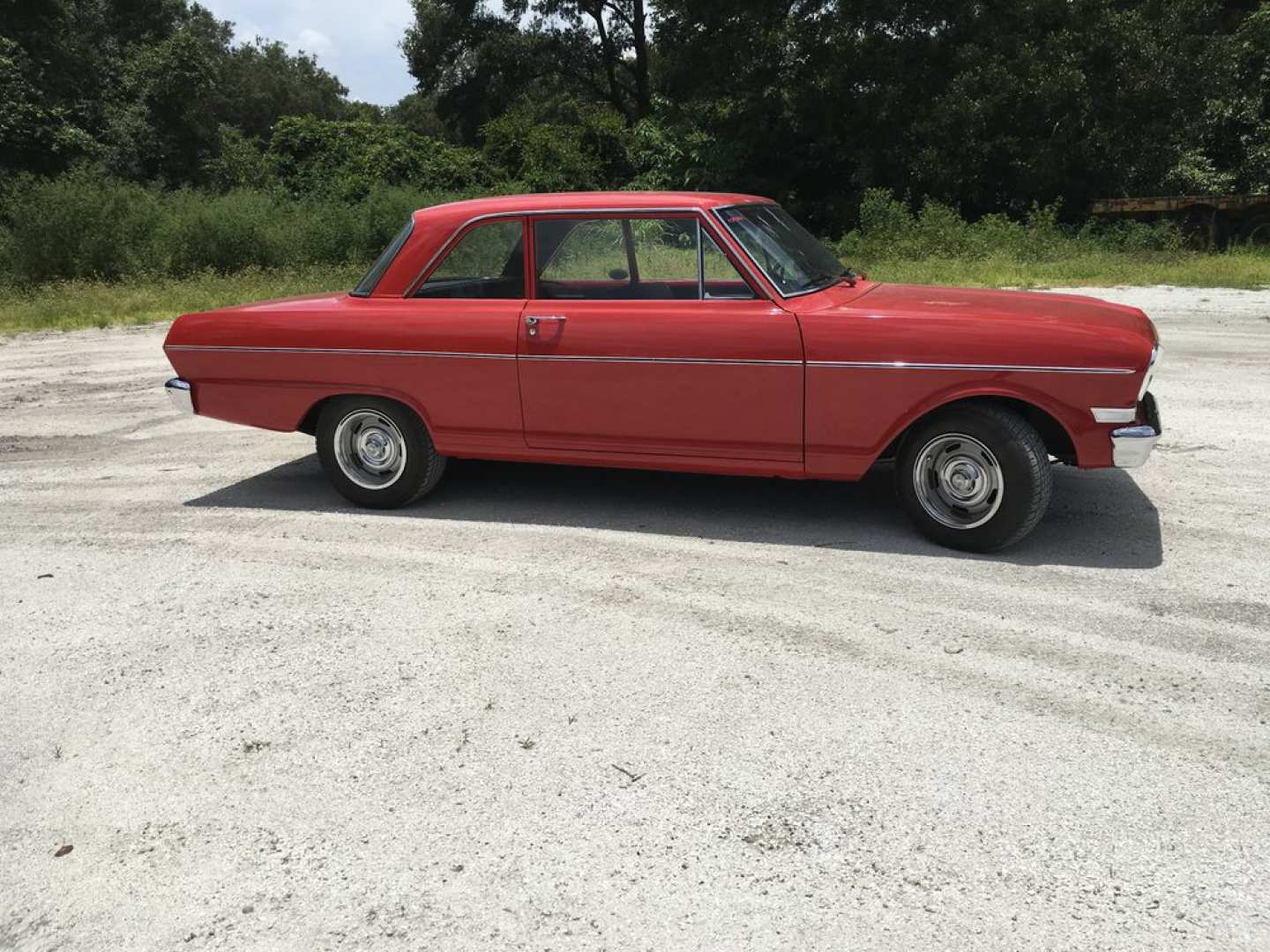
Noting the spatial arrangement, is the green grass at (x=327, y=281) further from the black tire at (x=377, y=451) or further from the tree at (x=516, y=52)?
the tree at (x=516, y=52)

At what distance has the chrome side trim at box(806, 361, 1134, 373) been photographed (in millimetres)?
4641

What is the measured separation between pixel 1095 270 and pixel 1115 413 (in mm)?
14271

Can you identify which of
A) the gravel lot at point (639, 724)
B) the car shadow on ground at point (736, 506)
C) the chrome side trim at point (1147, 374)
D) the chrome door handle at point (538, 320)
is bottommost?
the gravel lot at point (639, 724)

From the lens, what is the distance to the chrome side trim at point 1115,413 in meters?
4.66

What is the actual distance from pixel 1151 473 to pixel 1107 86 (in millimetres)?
20400

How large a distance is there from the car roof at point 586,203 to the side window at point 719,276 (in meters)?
0.20

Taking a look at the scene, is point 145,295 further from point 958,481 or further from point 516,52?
point 516,52

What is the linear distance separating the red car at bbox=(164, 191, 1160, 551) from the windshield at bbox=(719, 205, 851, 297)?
18mm

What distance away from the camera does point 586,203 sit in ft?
18.2

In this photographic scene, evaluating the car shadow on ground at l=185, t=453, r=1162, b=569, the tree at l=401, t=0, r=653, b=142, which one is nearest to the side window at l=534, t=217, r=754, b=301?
the car shadow on ground at l=185, t=453, r=1162, b=569

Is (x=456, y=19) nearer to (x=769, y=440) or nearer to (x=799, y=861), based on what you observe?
(x=769, y=440)

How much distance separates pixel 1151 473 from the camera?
6262 millimetres

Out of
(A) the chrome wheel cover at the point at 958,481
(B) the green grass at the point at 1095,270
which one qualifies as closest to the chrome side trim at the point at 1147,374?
(A) the chrome wheel cover at the point at 958,481

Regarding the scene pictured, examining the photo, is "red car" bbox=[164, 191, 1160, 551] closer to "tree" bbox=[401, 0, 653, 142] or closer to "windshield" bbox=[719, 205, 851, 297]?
"windshield" bbox=[719, 205, 851, 297]
